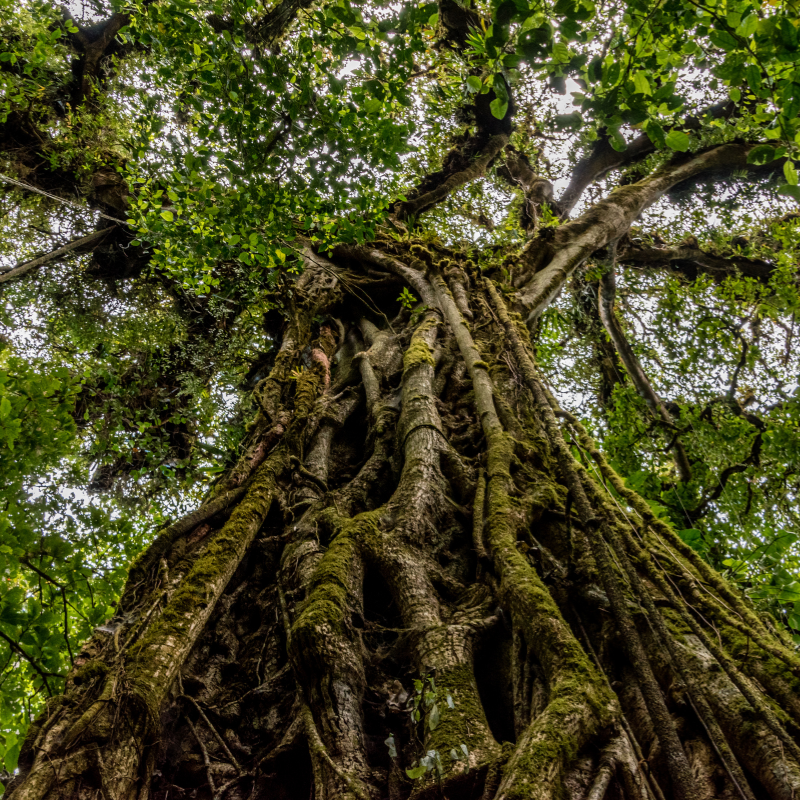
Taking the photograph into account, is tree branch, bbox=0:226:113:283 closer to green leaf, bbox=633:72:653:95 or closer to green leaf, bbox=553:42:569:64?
green leaf, bbox=553:42:569:64

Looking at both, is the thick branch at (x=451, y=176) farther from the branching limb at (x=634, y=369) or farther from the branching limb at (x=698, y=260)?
the branching limb at (x=698, y=260)

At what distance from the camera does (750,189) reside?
9320 mm

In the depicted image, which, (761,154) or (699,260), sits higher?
(699,260)

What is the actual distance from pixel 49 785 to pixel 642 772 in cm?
198

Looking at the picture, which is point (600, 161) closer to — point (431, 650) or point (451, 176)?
point (451, 176)

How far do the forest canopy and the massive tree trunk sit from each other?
0.20 meters

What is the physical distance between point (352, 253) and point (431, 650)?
19.7 feet

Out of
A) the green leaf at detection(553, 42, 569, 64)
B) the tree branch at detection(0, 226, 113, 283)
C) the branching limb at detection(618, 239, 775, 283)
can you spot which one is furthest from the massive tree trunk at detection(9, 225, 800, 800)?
the branching limb at detection(618, 239, 775, 283)

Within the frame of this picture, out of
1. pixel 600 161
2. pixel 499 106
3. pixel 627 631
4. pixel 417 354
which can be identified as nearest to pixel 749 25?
pixel 499 106

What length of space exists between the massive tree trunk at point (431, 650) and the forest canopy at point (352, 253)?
0.66 feet

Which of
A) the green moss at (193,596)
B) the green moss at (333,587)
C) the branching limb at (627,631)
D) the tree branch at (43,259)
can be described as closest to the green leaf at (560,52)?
the branching limb at (627,631)

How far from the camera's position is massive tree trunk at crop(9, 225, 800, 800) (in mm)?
1724

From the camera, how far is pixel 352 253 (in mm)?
7305

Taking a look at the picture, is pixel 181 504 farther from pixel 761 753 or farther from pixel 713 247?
pixel 713 247
